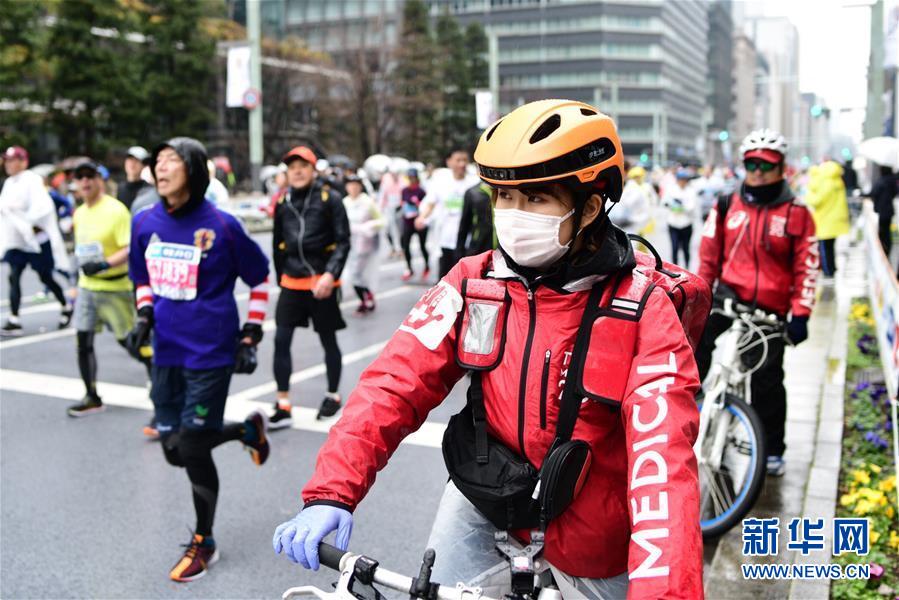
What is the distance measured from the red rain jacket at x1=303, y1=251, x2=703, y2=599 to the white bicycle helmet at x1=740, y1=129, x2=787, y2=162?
3.26 meters

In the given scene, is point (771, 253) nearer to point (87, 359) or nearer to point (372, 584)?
point (372, 584)

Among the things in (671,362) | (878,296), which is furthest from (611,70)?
(671,362)

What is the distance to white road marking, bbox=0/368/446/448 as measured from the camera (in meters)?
6.63

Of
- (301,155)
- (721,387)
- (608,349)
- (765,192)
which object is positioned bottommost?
(721,387)

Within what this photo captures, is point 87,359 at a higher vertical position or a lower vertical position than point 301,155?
lower

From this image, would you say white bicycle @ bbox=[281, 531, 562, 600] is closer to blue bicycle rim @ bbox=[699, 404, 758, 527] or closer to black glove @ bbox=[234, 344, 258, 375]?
blue bicycle rim @ bbox=[699, 404, 758, 527]

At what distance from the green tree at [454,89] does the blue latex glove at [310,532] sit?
186ft

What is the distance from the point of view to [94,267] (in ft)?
22.0

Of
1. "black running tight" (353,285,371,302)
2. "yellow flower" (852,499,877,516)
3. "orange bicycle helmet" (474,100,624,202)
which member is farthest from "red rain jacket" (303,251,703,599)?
"black running tight" (353,285,371,302)

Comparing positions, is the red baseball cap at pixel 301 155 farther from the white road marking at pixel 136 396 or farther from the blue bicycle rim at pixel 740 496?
the blue bicycle rim at pixel 740 496

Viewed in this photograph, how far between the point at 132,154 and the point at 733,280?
18.5 feet

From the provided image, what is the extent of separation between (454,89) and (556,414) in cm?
6304

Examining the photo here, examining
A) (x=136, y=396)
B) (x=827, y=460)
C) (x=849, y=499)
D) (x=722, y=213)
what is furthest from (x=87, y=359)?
(x=849, y=499)

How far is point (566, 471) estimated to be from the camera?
204cm
